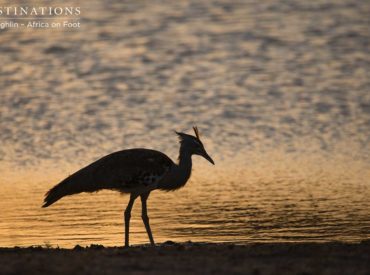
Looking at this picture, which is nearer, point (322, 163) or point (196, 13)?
point (322, 163)

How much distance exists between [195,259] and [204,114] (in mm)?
10669

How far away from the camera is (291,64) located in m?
25.6

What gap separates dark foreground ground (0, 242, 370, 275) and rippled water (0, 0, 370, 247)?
5.47 feet

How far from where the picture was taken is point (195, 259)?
10.5 metres

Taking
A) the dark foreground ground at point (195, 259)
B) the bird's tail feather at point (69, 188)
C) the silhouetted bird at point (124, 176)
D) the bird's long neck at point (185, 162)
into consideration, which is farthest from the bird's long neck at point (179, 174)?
the dark foreground ground at point (195, 259)

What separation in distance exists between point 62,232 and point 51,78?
11.8 m

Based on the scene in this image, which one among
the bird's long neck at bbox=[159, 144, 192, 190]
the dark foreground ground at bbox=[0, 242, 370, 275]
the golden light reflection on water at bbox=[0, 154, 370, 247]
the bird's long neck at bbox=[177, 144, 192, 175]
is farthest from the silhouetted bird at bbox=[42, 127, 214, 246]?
the dark foreground ground at bbox=[0, 242, 370, 275]

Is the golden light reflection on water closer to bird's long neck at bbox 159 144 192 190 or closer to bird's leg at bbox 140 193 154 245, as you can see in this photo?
bird's leg at bbox 140 193 154 245

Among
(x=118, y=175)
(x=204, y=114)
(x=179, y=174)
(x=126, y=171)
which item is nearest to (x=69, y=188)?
(x=118, y=175)

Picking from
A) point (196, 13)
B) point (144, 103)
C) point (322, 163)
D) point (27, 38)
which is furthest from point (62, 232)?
point (196, 13)

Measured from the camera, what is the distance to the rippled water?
14273mm

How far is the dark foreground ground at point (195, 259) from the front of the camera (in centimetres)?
987

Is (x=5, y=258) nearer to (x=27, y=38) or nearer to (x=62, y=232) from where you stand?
(x=62, y=232)

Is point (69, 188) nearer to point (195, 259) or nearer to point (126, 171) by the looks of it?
point (126, 171)
